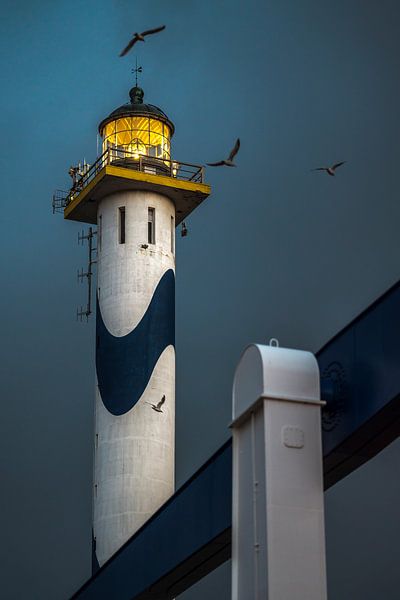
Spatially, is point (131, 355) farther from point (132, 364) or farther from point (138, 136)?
point (138, 136)

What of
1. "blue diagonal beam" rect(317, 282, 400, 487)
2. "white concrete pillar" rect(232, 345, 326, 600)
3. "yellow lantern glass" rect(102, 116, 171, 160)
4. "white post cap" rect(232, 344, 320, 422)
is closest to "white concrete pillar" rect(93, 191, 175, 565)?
"yellow lantern glass" rect(102, 116, 171, 160)

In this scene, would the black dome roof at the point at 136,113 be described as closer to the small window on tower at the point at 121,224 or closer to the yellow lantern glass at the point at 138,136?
the yellow lantern glass at the point at 138,136

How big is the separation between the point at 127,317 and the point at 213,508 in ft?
57.4

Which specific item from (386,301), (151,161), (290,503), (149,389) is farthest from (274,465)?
(151,161)

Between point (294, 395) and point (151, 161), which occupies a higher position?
point (151, 161)

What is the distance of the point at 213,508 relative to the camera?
28000 mm

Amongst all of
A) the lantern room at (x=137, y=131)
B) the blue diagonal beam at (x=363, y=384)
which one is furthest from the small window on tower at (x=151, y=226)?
the blue diagonal beam at (x=363, y=384)

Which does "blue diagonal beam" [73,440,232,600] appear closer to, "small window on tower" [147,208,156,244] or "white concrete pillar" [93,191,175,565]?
"white concrete pillar" [93,191,175,565]

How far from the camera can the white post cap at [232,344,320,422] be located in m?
20.9

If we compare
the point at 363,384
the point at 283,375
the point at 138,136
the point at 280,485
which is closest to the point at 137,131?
the point at 138,136

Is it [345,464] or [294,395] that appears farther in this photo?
[345,464]

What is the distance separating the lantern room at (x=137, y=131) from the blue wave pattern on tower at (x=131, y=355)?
5.82 metres

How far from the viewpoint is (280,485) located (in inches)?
808

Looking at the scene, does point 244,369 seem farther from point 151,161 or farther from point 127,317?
point 151,161
